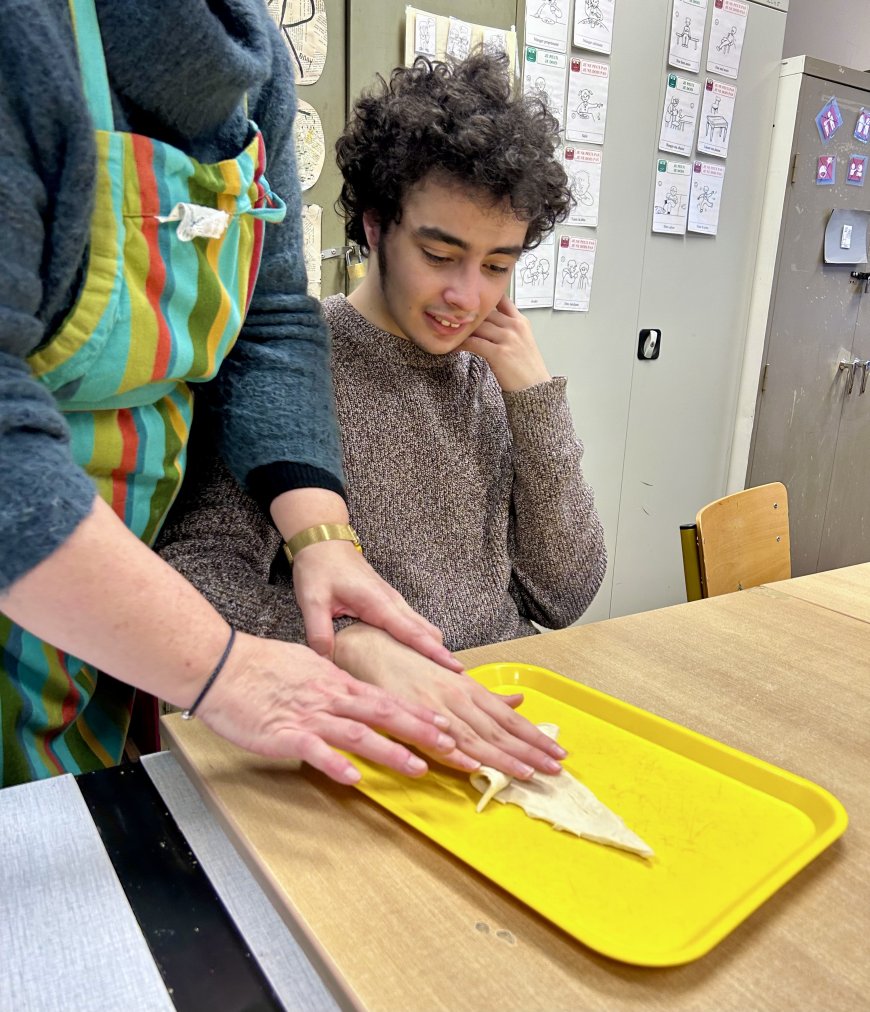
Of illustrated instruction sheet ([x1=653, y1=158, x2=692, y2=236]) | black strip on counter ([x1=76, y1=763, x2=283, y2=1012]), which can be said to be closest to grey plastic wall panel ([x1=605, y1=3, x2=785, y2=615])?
illustrated instruction sheet ([x1=653, y1=158, x2=692, y2=236])

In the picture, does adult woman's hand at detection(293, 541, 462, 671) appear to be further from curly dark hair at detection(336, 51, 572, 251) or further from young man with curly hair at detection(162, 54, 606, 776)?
curly dark hair at detection(336, 51, 572, 251)

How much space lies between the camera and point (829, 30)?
3297 millimetres

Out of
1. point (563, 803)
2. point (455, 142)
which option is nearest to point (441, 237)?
point (455, 142)

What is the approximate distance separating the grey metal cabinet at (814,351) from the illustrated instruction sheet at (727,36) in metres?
0.24

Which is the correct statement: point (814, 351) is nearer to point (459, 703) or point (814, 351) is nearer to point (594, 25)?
point (594, 25)

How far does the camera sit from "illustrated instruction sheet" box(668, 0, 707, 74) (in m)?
2.44

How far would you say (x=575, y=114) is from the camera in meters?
2.31

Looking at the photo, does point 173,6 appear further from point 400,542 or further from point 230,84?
point 400,542

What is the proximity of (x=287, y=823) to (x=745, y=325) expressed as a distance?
9.16 ft

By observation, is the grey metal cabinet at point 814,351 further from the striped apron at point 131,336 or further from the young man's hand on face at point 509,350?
the striped apron at point 131,336

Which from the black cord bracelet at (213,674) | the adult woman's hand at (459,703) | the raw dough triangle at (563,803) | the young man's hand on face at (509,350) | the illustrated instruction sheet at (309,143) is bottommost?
the raw dough triangle at (563,803)

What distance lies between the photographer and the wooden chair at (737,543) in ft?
4.82

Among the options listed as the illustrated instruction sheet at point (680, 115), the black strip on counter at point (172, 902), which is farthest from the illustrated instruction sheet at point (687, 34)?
the black strip on counter at point (172, 902)

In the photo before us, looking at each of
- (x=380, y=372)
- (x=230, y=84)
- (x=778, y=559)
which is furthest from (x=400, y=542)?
(x=778, y=559)
